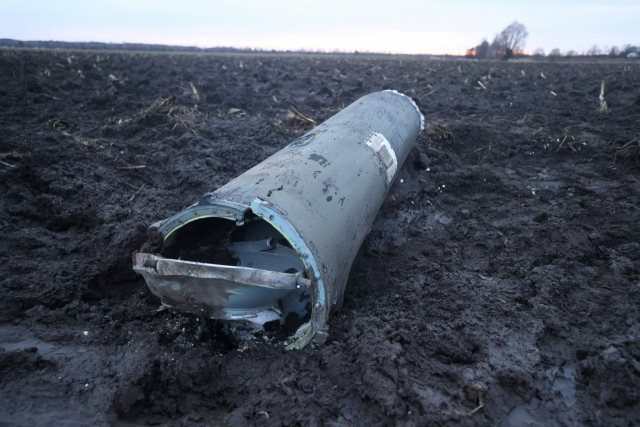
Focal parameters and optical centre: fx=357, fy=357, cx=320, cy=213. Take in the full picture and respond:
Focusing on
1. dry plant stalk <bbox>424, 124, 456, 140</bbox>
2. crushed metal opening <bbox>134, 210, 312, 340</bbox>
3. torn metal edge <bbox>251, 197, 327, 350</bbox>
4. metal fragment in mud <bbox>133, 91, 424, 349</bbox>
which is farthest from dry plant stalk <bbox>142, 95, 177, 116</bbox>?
torn metal edge <bbox>251, 197, 327, 350</bbox>

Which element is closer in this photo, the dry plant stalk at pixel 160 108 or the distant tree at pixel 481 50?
the dry plant stalk at pixel 160 108

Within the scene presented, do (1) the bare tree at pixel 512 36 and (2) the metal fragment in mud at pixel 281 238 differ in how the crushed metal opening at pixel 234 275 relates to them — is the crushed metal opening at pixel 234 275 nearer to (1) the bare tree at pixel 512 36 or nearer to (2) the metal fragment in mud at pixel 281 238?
(2) the metal fragment in mud at pixel 281 238

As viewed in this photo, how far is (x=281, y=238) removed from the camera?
2.54m

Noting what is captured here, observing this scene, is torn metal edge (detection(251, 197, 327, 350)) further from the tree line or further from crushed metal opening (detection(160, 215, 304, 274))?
the tree line

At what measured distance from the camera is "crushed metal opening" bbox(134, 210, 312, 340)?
193cm

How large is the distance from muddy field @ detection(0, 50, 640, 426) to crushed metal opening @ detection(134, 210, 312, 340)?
219mm

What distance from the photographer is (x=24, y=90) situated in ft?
24.4

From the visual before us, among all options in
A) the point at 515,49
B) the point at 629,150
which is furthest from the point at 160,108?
the point at 515,49

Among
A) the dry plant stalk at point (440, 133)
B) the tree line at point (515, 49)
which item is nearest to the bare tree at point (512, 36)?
the tree line at point (515, 49)

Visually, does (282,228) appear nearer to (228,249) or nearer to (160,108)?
(228,249)

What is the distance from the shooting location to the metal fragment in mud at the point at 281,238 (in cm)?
195

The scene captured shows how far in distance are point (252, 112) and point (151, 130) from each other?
239 cm

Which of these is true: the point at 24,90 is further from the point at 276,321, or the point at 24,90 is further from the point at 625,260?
the point at 625,260

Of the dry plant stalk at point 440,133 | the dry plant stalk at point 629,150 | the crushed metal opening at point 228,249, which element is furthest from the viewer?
the dry plant stalk at point 440,133
